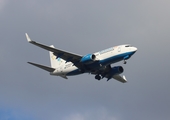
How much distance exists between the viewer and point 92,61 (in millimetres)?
77500

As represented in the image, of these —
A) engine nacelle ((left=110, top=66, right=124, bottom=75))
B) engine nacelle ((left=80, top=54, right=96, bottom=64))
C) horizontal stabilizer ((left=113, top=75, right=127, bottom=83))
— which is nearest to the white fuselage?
engine nacelle ((left=80, top=54, right=96, bottom=64))

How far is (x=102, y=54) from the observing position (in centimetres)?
7769

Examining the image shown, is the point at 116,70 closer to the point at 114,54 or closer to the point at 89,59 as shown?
the point at 114,54

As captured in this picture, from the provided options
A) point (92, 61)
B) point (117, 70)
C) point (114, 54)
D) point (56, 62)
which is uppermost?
point (56, 62)

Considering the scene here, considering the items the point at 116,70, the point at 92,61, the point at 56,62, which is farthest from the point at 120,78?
the point at 92,61

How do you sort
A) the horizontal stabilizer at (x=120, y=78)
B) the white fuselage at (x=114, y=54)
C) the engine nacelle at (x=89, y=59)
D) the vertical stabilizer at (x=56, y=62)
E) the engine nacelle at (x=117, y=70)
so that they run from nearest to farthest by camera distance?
1. the white fuselage at (x=114, y=54)
2. the engine nacelle at (x=89, y=59)
3. the engine nacelle at (x=117, y=70)
4. the vertical stabilizer at (x=56, y=62)
5. the horizontal stabilizer at (x=120, y=78)

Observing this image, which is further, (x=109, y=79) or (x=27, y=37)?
(x=109, y=79)

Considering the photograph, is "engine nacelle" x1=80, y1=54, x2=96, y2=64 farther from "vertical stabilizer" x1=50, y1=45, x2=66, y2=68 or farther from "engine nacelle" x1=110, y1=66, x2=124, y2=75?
"vertical stabilizer" x1=50, y1=45, x2=66, y2=68

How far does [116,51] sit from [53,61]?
62.3ft

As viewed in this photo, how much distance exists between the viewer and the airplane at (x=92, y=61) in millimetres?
76688

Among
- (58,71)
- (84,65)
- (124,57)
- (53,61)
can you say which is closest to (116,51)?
(124,57)

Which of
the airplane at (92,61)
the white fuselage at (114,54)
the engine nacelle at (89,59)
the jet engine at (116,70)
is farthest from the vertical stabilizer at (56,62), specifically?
the white fuselage at (114,54)

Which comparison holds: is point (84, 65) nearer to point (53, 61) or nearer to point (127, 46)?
point (127, 46)

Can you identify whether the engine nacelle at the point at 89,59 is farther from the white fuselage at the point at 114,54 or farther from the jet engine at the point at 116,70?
the jet engine at the point at 116,70
